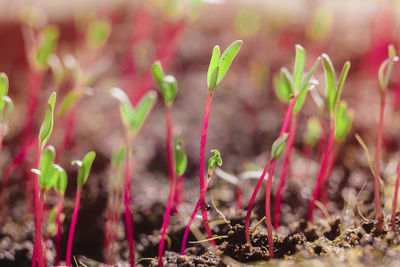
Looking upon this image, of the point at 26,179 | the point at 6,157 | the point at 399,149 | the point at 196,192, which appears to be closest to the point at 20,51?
the point at 6,157

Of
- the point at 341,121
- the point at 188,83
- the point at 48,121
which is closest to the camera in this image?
the point at 48,121

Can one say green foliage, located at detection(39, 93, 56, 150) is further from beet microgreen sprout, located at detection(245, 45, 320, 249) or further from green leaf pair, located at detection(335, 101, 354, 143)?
green leaf pair, located at detection(335, 101, 354, 143)

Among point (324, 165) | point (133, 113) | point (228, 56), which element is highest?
point (228, 56)

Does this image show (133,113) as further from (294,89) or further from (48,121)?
(294,89)

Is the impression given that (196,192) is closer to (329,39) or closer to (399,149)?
(399,149)

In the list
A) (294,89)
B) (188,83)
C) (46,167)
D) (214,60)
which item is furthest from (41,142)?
(188,83)

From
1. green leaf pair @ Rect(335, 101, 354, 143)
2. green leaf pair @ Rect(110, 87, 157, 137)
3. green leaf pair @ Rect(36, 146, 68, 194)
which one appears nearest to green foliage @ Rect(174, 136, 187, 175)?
green leaf pair @ Rect(110, 87, 157, 137)
